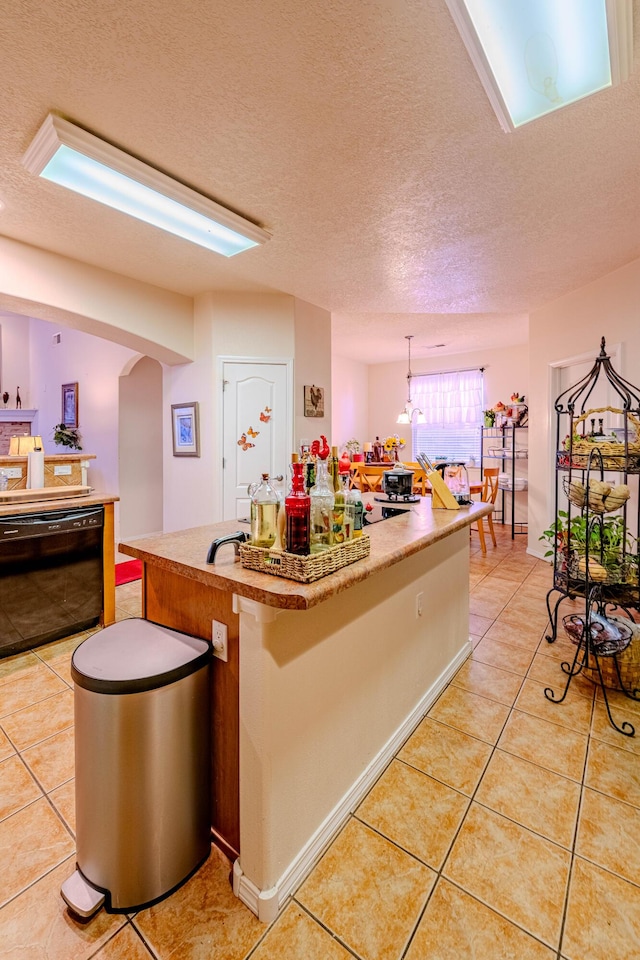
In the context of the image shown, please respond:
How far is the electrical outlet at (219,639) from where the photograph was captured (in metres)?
1.30

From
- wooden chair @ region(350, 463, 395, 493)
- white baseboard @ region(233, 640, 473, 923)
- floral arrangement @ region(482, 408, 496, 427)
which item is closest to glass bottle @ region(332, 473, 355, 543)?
white baseboard @ region(233, 640, 473, 923)

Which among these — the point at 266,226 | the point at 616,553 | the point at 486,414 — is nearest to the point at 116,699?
the point at 616,553

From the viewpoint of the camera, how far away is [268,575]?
47.4 inches

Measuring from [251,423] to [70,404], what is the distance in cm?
398

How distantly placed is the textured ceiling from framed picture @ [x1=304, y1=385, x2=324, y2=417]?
1122 millimetres

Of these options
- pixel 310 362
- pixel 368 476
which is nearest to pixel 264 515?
pixel 310 362

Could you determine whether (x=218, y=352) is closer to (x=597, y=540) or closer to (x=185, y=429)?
(x=185, y=429)

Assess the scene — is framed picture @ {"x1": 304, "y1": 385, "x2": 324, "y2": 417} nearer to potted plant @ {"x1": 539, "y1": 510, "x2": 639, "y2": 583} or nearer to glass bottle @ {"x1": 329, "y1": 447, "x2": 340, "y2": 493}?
potted plant @ {"x1": 539, "y1": 510, "x2": 639, "y2": 583}

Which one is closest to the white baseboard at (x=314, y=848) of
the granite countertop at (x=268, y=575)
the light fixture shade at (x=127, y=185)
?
the granite countertop at (x=268, y=575)

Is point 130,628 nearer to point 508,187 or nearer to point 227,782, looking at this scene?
point 227,782

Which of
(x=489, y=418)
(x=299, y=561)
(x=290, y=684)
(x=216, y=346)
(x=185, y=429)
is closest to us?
(x=299, y=561)

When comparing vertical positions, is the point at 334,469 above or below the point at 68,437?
below

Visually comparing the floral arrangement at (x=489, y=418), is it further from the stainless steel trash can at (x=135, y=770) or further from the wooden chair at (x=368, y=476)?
the stainless steel trash can at (x=135, y=770)

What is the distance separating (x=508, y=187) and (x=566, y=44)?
2.86 feet
